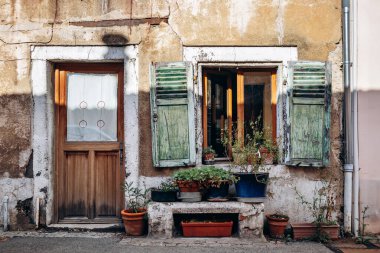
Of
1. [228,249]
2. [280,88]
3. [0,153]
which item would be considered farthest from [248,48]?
[0,153]

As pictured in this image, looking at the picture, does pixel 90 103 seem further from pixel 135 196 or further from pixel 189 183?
pixel 189 183

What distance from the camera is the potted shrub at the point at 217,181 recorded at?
5324mm

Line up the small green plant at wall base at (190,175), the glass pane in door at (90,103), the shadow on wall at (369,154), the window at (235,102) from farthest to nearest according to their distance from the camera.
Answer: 1. the glass pane in door at (90,103)
2. the window at (235,102)
3. the shadow on wall at (369,154)
4. the small green plant at wall base at (190,175)

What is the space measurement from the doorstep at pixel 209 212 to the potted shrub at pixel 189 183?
0.11m

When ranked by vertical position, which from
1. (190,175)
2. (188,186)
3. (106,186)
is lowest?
(106,186)

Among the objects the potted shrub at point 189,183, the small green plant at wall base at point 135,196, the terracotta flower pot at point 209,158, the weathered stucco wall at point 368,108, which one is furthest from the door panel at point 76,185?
the weathered stucco wall at point 368,108

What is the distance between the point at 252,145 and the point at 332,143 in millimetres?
1187

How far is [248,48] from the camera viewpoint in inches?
230

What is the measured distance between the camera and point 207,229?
536 centimetres

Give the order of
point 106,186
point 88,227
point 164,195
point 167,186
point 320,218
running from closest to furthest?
point 164,195
point 320,218
point 167,186
point 88,227
point 106,186

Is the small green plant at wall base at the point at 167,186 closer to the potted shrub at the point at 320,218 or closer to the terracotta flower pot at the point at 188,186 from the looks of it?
the terracotta flower pot at the point at 188,186

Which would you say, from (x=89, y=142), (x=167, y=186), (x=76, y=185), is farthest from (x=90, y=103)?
(x=167, y=186)

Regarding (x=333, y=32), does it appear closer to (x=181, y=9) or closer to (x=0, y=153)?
(x=181, y=9)

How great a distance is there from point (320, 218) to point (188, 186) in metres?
1.96
